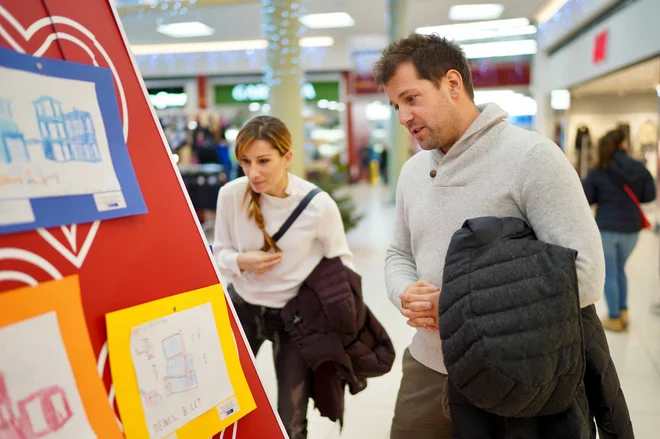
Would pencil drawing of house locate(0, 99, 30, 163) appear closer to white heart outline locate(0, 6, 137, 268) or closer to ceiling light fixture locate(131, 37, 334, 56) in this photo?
white heart outline locate(0, 6, 137, 268)

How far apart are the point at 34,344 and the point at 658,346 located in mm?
4507

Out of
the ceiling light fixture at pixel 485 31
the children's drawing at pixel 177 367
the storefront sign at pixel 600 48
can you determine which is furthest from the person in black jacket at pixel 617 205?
the ceiling light fixture at pixel 485 31

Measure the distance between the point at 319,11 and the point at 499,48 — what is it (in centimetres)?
545

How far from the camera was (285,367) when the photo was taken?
2.25 meters

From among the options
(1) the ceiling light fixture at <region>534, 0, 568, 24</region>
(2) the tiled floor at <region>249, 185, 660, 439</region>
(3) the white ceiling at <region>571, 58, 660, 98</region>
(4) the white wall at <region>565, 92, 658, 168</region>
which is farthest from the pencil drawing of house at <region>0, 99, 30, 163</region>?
(1) the ceiling light fixture at <region>534, 0, 568, 24</region>

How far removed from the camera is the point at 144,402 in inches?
37.2

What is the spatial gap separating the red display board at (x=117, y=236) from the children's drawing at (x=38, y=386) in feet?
0.21

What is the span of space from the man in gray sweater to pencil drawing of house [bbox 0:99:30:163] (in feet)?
3.03

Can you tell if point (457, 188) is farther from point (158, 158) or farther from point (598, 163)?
point (598, 163)

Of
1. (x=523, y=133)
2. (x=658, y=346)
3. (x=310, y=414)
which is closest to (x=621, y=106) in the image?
(x=658, y=346)

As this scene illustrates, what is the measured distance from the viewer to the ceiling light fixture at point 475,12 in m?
11.5

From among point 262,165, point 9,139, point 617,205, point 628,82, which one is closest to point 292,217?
point 262,165

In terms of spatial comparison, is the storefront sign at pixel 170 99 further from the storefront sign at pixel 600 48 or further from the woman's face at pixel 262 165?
the woman's face at pixel 262 165

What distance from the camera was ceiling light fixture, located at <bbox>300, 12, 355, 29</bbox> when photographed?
39.5 ft
